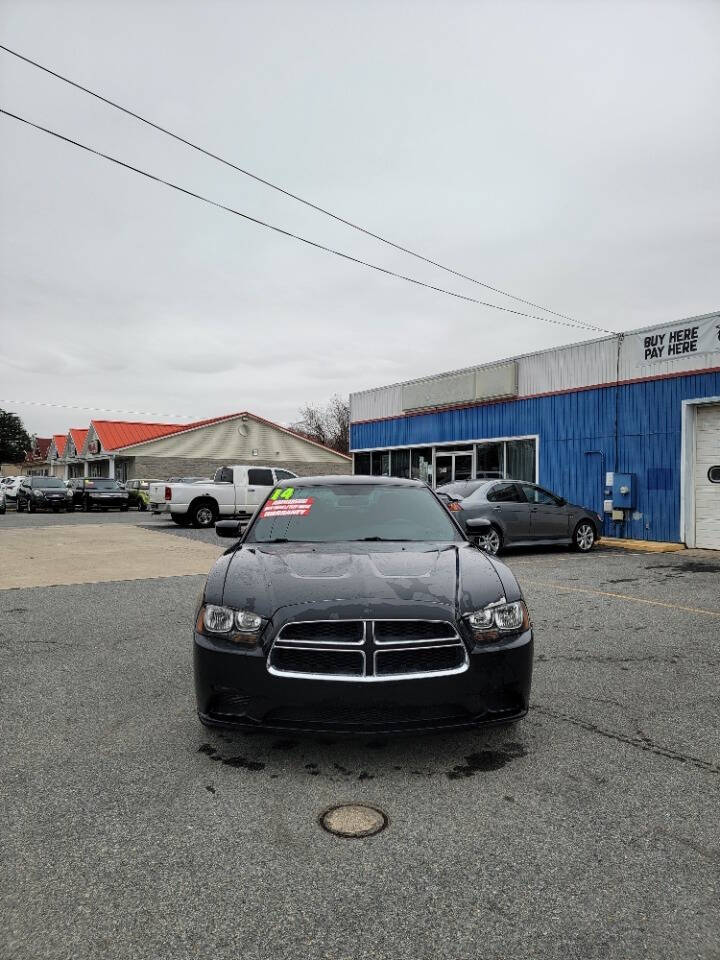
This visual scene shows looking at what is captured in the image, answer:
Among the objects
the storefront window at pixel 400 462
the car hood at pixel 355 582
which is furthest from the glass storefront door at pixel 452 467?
the car hood at pixel 355 582

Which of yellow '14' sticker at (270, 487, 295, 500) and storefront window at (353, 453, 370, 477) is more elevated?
storefront window at (353, 453, 370, 477)

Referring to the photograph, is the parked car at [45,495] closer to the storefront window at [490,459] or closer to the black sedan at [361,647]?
the storefront window at [490,459]

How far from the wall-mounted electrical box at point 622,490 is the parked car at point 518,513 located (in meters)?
2.48

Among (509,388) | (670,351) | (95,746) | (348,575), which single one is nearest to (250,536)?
(348,575)

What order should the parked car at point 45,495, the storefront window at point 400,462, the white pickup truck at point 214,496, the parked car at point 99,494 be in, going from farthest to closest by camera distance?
the parked car at point 99,494, the parked car at point 45,495, the storefront window at point 400,462, the white pickup truck at point 214,496

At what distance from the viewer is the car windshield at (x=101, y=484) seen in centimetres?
3127

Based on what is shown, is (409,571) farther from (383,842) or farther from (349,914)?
(349,914)

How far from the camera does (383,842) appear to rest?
2.72 meters

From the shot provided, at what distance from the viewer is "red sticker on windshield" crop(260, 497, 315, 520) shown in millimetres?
5078

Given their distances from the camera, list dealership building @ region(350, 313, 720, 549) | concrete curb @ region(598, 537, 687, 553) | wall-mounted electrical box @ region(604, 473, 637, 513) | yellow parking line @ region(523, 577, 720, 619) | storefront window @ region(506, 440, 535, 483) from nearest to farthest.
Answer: yellow parking line @ region(523, 577, 720, 619)
concrete curb @ region(598, 537, 687, 553)
dealership building @ region(350, 313, 720, 549)
wall-mounted electrical box @ region(604, 473, 637, 513)
storefront window @ region(506, 440, 535, 483)

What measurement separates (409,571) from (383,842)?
1467mm

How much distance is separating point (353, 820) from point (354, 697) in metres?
0.51

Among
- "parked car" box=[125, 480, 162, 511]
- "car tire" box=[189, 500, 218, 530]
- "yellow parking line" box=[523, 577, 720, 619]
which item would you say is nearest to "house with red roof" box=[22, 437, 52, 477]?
"parked car" box=[125, 480, 162, 511]

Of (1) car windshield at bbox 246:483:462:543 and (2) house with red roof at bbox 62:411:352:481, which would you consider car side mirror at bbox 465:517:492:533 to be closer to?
(1) car windshield at bbox 246:483:462:543
